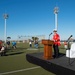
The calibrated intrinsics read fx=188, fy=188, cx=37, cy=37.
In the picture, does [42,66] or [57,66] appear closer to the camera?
[57,66]

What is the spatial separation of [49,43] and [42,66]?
4.82ft

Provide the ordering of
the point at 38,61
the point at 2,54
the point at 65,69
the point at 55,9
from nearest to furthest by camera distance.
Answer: the point at 65,69, the point at 38,61, the point at 2,54, the point at 55,9

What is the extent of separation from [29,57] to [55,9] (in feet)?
81.4

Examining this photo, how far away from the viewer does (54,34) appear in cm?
1288

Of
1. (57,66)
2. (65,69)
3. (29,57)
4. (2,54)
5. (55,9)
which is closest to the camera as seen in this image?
(65,69)

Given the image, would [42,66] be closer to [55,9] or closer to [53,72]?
[53,72]

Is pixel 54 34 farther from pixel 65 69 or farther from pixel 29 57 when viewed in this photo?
pixel 65 69

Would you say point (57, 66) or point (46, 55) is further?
point (46, 55)

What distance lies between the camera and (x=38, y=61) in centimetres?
1226

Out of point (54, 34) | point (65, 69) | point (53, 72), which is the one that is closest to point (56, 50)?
point (54, 34)

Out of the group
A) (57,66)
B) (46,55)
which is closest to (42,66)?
(46,55)

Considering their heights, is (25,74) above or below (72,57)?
below

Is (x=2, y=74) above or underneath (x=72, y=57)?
underneath

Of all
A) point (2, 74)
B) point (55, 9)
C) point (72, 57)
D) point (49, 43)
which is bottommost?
point (2, 74)
